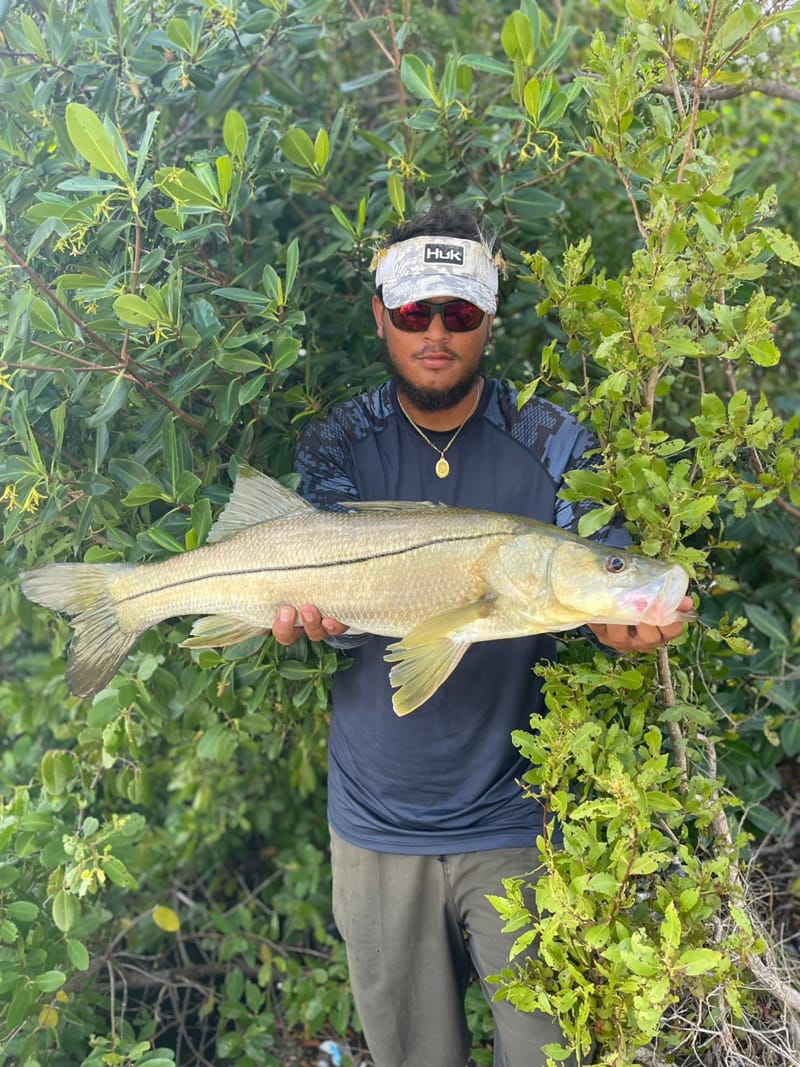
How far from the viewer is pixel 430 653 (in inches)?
90.1

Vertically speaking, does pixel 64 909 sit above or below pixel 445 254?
below

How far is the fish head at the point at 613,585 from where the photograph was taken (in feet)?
6.71

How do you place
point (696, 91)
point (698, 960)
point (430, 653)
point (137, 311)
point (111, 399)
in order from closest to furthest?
point (698, 960), point (696, 91), point (430, 653), point (137, 311), point (111, 399)

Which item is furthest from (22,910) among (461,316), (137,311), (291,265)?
(461,316)

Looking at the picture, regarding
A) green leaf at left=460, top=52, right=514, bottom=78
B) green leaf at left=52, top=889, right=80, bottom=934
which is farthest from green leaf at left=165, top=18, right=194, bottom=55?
green leaf at left=52, top=889, right=80, bottom=934

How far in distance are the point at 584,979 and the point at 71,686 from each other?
179cm

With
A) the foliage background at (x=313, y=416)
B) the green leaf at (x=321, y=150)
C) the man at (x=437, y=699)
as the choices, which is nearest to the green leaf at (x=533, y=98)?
the foliage background at (x=313, y=416)

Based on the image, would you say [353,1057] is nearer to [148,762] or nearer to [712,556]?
[148,762]

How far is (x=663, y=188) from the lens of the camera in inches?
81.7

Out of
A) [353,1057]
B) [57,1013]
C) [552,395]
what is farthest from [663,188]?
[353,1057]

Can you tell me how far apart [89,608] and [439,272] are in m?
1.58

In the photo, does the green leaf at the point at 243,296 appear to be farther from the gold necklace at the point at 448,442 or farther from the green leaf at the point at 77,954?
the green leaf at the point at 77,954

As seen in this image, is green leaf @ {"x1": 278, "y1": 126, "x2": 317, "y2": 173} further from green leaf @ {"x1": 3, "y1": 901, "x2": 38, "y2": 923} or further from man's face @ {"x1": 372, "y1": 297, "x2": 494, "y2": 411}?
green leaf @ {"x1": 3, "y1": 901, "x2": 38, "y2": 923}

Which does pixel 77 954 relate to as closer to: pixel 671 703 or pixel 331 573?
pixel 331 573
